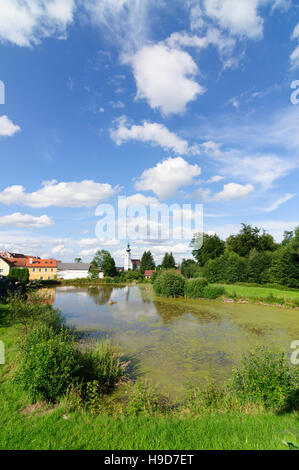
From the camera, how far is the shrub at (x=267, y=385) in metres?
5.45

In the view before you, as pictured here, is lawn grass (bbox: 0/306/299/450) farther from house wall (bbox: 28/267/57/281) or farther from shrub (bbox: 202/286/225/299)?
house wall (bbox: 28/267/57/281)

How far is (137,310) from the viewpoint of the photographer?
23859 mm

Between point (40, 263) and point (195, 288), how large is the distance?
44.5 meters

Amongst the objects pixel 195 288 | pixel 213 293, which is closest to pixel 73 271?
pixel 195 288

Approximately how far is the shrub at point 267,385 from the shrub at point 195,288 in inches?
1037

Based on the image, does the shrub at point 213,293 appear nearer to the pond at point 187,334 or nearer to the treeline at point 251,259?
the pond at point 187,334

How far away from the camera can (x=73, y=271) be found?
226 ft

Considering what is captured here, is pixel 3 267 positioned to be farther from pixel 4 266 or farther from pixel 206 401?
pixel 206 401

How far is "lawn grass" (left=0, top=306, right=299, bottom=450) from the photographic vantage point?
365 centimetres

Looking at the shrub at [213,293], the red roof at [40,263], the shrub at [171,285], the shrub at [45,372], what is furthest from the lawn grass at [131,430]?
the red roof at [40,263]

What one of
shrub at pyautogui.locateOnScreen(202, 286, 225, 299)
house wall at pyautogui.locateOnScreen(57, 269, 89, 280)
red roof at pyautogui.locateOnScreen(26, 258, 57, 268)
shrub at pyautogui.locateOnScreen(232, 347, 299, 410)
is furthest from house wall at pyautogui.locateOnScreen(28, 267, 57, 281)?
shrub at pyautogui.locateOnScreen(232, 347, 299, 410)
